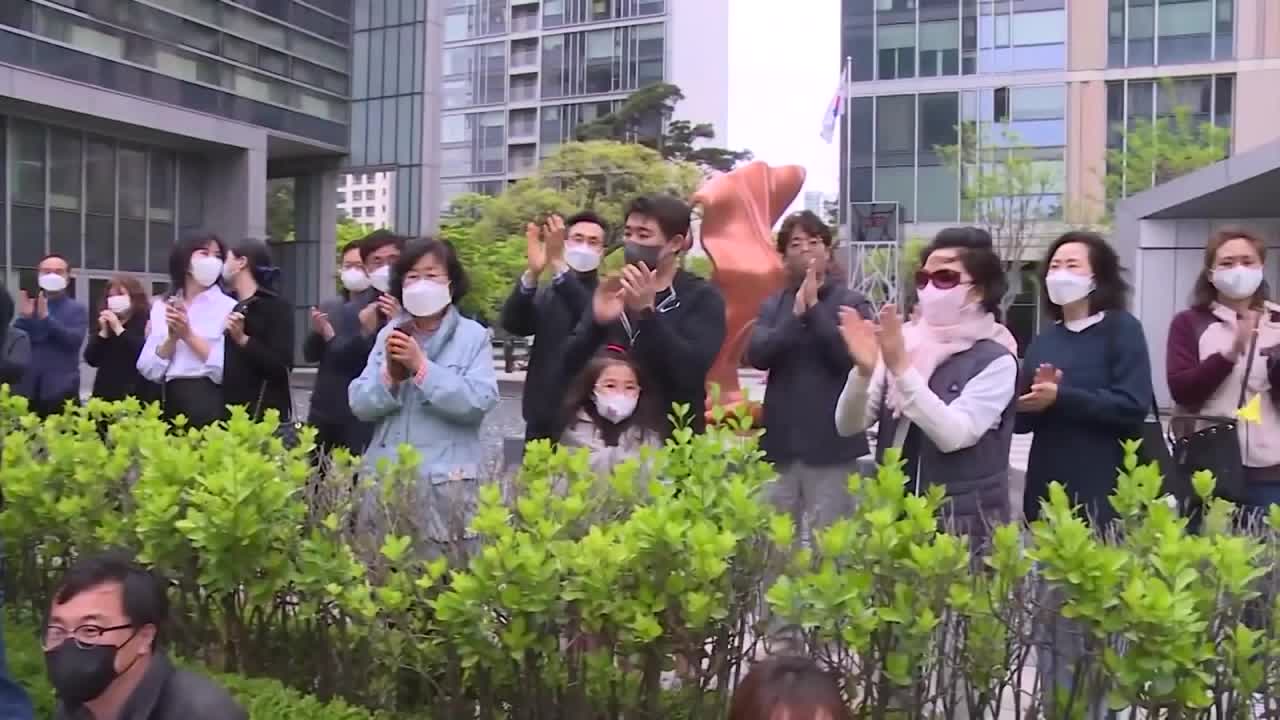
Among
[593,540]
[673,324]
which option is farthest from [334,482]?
[673,324]

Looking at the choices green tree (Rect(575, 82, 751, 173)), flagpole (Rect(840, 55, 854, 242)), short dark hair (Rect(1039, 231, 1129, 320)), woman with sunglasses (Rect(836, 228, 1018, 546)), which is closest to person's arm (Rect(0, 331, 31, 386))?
woman with sunglasses (Rect(836, 228, 1018, 546))

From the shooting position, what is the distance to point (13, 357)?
5348 millimetres

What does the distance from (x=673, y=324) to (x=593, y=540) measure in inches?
68.4

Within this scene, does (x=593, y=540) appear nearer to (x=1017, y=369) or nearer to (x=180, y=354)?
(x=1017, y=369)

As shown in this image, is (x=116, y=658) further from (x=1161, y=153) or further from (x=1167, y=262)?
(x=1161, y=153)

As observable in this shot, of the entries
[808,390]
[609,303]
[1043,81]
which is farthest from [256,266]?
[1043,81]

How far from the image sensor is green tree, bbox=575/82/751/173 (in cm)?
4147

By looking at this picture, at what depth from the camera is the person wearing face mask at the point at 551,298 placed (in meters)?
4.69

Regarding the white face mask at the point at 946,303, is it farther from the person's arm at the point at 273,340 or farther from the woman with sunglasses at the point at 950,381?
the person's arm at the point at 273,340

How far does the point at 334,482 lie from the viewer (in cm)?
343

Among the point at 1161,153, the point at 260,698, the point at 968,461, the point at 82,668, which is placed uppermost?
the point at 1161,153

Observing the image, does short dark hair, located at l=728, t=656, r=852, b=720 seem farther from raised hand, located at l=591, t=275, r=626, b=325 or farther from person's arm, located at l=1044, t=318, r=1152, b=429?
raised hand, located at l=591, t=275, r=626, b=325

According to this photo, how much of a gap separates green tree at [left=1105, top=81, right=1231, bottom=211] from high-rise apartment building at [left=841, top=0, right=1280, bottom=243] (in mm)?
1182

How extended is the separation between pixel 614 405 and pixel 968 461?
47.3 inches
